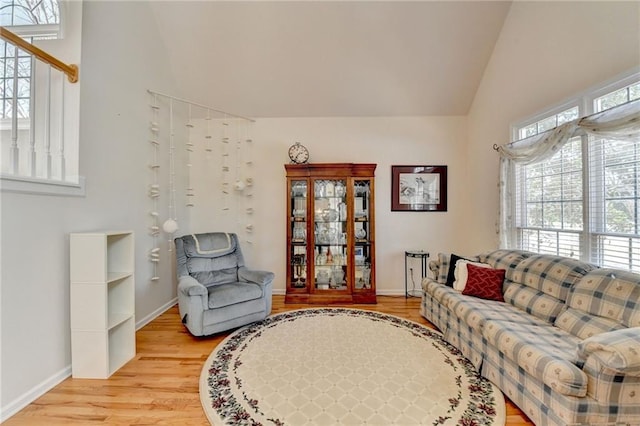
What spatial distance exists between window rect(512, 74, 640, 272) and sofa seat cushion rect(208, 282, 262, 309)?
3.11 meters

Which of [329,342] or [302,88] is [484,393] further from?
[302,88]

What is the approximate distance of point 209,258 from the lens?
10.7ft

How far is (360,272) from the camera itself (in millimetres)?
3818

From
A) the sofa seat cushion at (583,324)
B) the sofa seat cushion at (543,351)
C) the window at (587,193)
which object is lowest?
the sofa seat cushion at (543,351)

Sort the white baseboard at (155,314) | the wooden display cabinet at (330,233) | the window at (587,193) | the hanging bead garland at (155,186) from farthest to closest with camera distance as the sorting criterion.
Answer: the wooden display cabinet at (330,233), the hanging bead garland at (155,186), the white baseboard at (155,314), the window at (587,193)

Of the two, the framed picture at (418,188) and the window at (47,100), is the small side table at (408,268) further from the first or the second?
the window at (47,100)

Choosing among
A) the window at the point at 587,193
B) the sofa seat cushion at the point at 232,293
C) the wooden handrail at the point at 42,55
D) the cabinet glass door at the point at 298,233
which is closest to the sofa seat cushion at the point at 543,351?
the window at the point at 587,193

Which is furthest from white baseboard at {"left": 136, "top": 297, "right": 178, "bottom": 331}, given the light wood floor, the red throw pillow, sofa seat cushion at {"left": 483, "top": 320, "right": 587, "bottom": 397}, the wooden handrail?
the red throw pillow

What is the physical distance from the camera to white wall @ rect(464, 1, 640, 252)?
2.12m

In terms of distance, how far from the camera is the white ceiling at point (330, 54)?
3.07 m

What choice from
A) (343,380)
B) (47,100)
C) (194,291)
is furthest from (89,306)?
(343,380)

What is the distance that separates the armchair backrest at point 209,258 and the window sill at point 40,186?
3.65ft

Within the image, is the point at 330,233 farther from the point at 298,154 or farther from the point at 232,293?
the point at 232,293

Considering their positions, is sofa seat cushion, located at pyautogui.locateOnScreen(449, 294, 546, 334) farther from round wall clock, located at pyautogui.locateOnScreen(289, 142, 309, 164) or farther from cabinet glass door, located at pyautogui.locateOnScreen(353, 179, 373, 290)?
round wall clock, located at pyautogui.locateOnScreen(289, 142, 309, 164)
